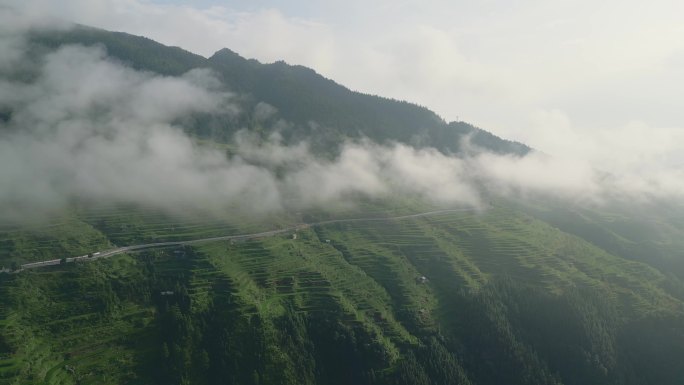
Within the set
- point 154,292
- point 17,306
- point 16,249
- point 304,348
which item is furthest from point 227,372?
point 16,249

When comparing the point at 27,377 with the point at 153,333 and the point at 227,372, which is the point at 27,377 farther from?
the point at 227,372

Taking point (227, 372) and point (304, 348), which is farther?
point (304, 348)

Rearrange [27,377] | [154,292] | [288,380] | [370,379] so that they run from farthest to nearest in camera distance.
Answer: [154,292]
[370,379]
[288,380]
[27,377]

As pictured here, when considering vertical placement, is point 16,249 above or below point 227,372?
above

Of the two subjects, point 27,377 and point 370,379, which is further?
point 370,379

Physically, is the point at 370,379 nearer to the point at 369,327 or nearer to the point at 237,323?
the point at 369,327

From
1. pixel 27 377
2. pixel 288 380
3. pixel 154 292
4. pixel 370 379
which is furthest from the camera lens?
pixel 154 292

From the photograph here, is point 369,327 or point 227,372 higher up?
point 369,327

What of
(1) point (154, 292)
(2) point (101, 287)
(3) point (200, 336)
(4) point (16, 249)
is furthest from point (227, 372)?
(4) point (16, 249)

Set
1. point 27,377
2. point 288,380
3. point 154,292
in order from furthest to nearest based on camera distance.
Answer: point 154,292 < point 288,380 < point 27,377
